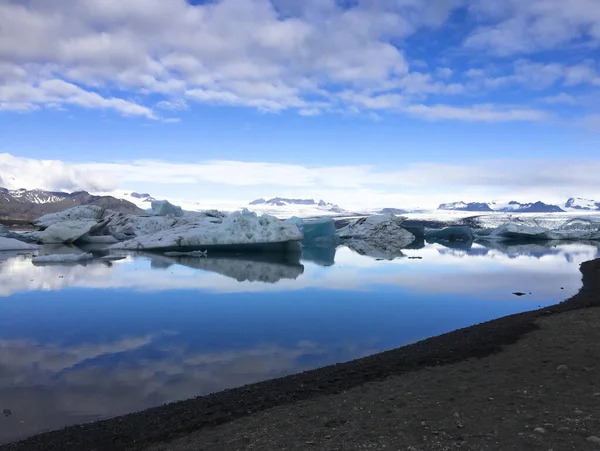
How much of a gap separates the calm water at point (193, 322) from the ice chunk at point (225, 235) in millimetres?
5857

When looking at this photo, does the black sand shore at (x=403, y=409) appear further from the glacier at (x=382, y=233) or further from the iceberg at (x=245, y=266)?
the glacier at (x=382, y=233)

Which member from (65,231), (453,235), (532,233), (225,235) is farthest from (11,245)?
(532,233)

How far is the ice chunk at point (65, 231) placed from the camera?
105ft

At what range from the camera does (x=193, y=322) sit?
9.33 meters

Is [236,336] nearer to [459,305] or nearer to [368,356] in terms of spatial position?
[368,356]

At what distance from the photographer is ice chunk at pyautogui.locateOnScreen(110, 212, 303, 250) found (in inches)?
982

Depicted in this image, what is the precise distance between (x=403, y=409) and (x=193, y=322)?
19.5 feet

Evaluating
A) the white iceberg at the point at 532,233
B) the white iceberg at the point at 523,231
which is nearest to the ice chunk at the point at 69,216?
the white iceberg at the point at 523,231

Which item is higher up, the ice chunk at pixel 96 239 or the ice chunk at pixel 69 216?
the ice chunk at pixel 69 216

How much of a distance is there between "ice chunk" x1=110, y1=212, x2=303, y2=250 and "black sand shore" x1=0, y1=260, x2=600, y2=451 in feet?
62.7

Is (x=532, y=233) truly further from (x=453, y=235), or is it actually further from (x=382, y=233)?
(x=382, y=233)

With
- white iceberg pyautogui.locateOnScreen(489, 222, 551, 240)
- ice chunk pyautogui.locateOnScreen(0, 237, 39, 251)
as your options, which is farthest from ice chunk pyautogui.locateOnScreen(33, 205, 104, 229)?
white iceberg pyautogui.locateOnScreen(489, 222, 551, 240)

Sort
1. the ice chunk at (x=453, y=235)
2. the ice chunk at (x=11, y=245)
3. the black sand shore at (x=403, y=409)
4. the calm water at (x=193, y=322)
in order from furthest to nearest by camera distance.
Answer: the ice chunk at (x=453, y=235)
the ice chunk at (x=11, y=245)
the calm water at (x=193, y=322)
the black sand shore at (x=403, y=409)

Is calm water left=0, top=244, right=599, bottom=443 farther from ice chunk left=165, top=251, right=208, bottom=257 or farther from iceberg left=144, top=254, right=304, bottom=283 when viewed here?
ice chunk left=165, top=251, right=208, bottom=257
